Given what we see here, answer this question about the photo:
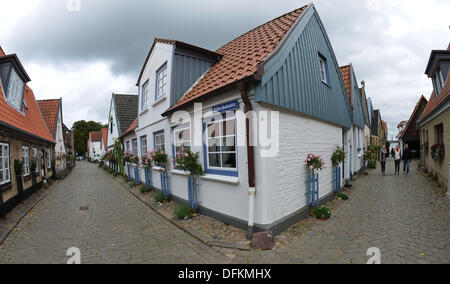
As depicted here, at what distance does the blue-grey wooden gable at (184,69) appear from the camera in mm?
7637

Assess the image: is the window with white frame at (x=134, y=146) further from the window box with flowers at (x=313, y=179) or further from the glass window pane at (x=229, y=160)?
the window box with flowers at (x=313, y=179)

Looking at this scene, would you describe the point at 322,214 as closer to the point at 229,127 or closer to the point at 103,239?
the point at 229,127

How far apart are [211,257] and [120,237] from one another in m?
2.37

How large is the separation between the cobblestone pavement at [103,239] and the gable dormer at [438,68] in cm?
1210

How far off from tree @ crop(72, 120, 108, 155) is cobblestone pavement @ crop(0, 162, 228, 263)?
74154 mm

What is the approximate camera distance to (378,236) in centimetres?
452

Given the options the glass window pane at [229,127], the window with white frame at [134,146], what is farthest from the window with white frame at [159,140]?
the window with white frame at [134,146]

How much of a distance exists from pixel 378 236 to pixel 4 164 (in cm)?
1097

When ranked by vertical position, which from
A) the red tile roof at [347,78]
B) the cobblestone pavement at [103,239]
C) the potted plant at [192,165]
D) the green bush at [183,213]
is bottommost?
the cobblestone pavement at [103,239]

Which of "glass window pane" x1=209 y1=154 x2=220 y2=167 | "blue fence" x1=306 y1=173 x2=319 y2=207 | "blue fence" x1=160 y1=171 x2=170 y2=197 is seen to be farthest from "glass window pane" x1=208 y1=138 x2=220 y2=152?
"blue fence" x1=160 y1=171 x2=170 y2=197

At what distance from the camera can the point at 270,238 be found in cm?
427

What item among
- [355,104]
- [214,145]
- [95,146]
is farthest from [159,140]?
[95,146]
